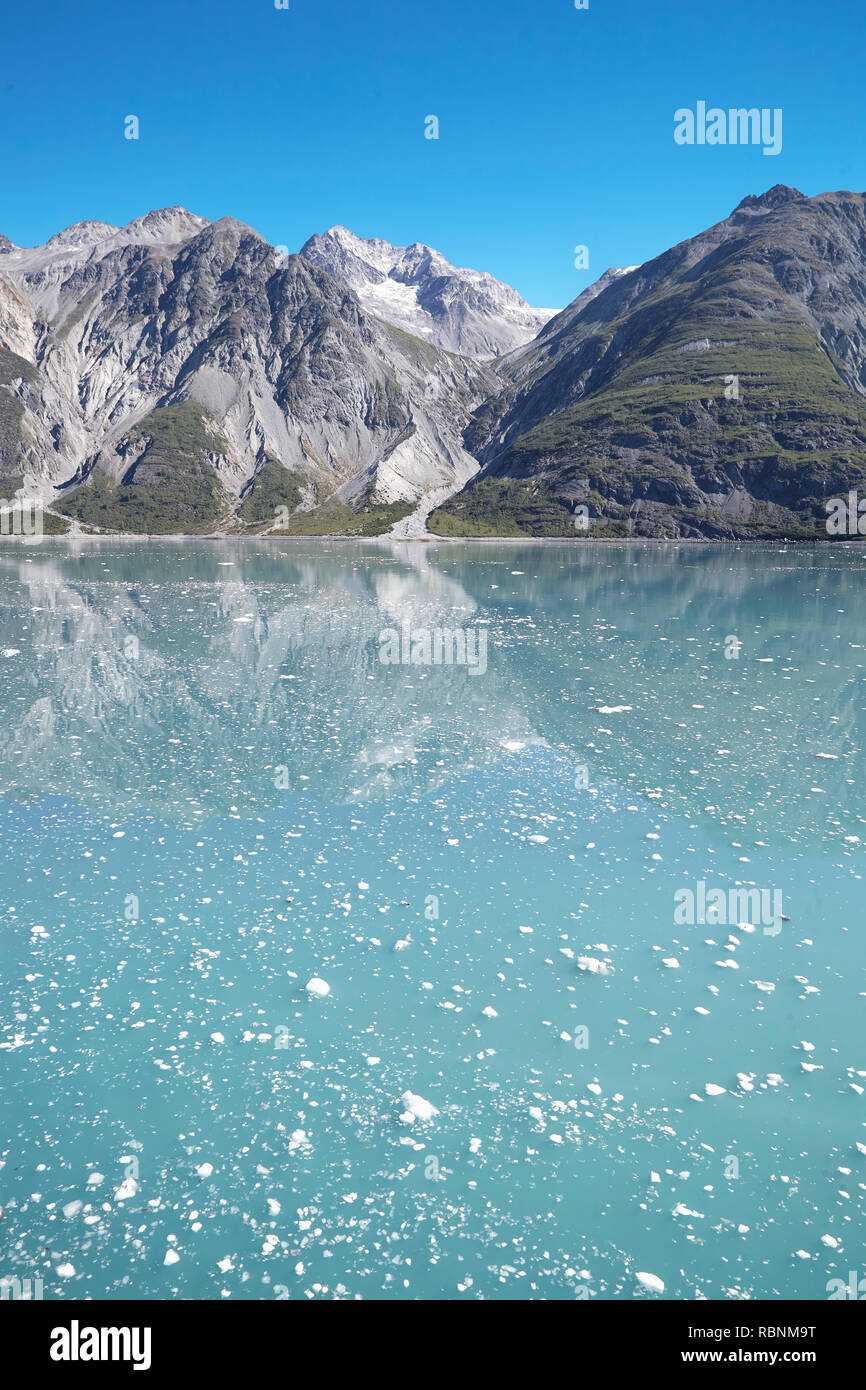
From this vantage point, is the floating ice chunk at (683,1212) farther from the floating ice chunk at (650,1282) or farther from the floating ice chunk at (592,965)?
the floating ice chunk at (592,965)

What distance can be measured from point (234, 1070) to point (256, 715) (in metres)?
15.8

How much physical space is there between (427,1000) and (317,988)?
5.23ft

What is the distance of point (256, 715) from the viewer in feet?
78.4

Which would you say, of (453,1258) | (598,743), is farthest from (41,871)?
(598,743)

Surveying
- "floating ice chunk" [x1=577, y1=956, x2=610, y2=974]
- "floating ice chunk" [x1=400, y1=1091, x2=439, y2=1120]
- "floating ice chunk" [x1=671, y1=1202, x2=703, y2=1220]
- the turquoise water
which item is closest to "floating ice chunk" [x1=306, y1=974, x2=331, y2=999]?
the turquoise water

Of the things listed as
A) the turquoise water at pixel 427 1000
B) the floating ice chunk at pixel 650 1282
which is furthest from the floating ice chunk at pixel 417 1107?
the floating ice chunk at pixel 650 1282

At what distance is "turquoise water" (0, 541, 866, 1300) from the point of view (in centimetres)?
690

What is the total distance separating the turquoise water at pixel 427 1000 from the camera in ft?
22.6

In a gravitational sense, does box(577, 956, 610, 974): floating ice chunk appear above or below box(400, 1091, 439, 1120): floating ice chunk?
above

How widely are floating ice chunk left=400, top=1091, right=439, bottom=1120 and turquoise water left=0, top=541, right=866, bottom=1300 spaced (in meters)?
0.09

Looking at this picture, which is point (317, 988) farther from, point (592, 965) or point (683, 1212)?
point (683, 1212)

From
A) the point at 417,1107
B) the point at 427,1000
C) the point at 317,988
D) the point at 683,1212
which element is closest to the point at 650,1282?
the point at 683,1212

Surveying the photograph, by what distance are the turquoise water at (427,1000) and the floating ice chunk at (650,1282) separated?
0.06 m

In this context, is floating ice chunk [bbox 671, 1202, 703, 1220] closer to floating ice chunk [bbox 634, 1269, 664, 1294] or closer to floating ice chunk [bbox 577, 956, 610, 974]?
floating ice chunk [bbox 634, 1269, 664, 1294]
